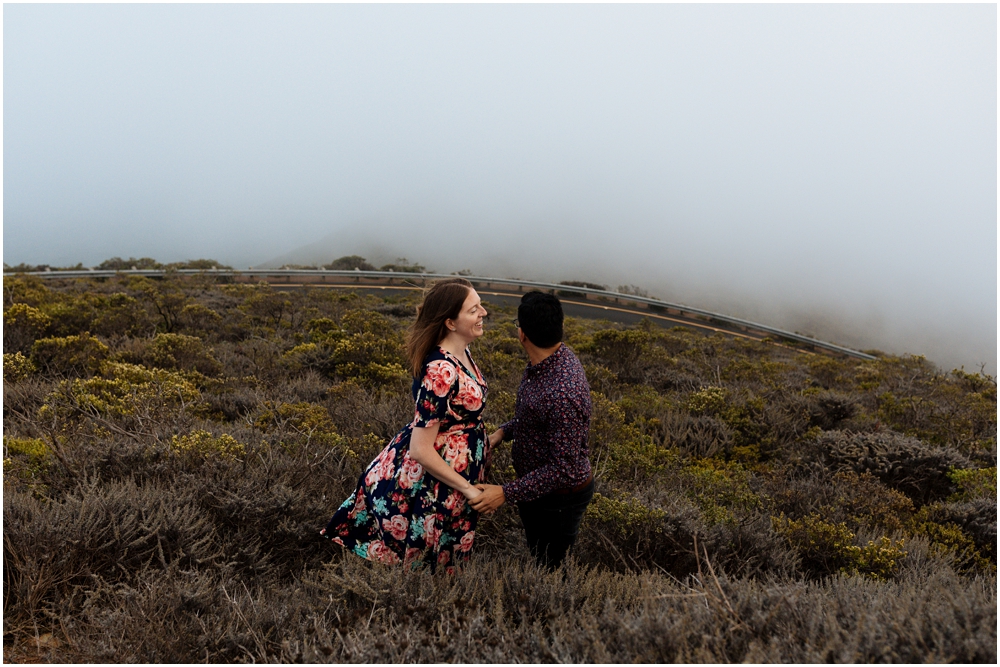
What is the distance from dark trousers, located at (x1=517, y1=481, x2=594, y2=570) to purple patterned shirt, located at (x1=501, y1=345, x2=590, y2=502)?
120 mm

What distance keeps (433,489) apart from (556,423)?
60 centimetres

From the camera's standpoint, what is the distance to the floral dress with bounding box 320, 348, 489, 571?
2086 millimetres

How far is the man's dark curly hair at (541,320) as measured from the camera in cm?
201

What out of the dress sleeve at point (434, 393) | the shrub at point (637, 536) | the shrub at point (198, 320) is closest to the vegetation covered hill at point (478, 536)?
the shrub at point (637, 536)

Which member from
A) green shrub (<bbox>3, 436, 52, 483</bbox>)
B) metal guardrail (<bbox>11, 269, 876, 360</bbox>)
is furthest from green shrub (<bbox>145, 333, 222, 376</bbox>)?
metal guardrail (<bbox>11, 269, 876, 360</bbox>)

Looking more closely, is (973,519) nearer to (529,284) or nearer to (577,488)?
(577,488)

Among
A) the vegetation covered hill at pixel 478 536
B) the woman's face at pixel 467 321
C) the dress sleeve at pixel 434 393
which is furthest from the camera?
the woman's face at pixel 467 321

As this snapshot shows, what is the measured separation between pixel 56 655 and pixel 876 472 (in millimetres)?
5777

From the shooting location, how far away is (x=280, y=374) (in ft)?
21.9

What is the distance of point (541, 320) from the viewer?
201 centimetres

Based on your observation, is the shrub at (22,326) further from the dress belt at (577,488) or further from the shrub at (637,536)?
the dress belt at (577,488)

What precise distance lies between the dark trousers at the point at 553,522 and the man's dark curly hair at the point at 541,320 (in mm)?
650

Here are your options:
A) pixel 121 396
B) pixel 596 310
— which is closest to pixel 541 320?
pixel 121 396

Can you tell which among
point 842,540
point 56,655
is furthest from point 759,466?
point 56,655
